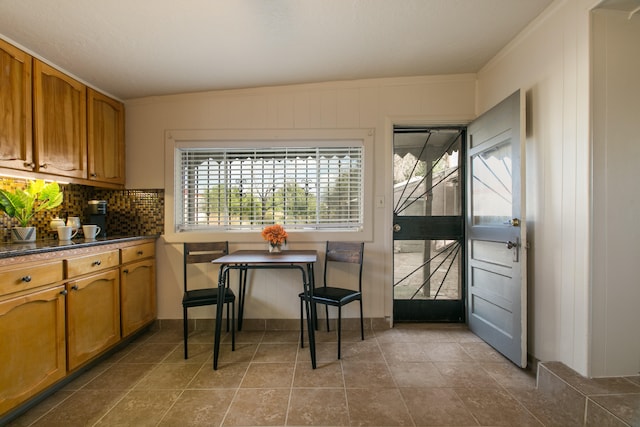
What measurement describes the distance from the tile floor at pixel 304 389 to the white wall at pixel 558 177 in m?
0.36

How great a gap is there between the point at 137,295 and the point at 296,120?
211 centimetres

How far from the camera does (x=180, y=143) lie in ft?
9.16

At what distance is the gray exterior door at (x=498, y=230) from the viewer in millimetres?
1961

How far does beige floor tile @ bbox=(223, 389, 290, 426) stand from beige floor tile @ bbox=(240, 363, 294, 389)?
0.20ft

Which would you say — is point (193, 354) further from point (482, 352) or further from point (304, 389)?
point (482, 352)

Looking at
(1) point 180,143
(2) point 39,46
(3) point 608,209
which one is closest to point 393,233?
(3) point 608,209

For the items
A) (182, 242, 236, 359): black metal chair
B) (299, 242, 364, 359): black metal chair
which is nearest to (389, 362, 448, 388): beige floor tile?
(299, 242, 364, 359): black metal chair

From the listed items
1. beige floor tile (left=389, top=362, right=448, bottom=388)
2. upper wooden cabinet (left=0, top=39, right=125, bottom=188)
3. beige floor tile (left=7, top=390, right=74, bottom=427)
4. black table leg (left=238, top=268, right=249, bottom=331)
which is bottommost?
beige floor tile (left=7, top=390, right=74, bottom=427)

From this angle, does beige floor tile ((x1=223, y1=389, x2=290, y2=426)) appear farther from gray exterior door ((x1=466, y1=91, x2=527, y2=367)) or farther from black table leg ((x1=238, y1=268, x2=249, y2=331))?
gray exterior door ((x1=466, y1=91, x2=527, y2=367))

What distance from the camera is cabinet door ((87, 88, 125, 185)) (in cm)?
240

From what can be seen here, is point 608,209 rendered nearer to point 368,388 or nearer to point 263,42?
point 368,388

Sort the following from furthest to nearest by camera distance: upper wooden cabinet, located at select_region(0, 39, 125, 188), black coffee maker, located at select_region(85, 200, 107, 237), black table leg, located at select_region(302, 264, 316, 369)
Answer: black coffee maker, located at select_region(85, 200, 107, 237) < black table leg, located at select_region(302, 264, 316, 369) < upper wooden cabinet, located at select_region(0, 39, 125, 188)

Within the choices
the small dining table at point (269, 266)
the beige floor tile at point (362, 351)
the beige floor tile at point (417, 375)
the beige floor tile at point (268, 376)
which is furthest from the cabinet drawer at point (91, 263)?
the beige floor tile at point (417, 375)

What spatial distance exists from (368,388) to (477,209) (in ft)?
5.65
